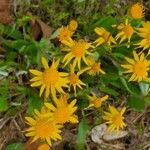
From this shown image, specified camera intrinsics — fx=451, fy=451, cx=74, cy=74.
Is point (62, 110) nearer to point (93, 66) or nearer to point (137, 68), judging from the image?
point (93, 66)

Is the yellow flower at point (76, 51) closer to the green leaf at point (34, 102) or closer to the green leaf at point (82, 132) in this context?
the green leaf at point (34, 102)

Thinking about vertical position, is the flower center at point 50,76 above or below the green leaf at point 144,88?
above

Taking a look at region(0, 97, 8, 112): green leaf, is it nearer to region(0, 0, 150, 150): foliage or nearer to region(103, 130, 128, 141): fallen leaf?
region(0, 0, 150, 150): foliage

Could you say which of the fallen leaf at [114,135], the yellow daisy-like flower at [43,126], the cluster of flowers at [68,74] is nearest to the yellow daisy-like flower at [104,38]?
the cluster of flowers at [68,74]

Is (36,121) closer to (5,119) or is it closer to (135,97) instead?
(5,119)

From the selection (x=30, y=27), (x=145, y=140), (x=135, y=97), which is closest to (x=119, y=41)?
(x=135, y=97)

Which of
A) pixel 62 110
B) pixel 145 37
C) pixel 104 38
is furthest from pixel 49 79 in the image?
pixel 145 37

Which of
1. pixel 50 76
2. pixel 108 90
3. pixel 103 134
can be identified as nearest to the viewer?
pixel 50 76

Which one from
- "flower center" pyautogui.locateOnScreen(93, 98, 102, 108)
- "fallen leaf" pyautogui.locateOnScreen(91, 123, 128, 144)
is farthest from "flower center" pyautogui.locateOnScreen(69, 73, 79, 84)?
"fallen leaf" pyautogui.locateOnScreen(91, 123, 128, 144)
